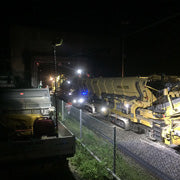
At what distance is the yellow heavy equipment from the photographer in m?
7.48

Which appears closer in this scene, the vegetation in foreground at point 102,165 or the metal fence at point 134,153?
the vegetation in foreground at point 102,165

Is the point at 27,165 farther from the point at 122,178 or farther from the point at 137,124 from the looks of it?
the point at 137,124

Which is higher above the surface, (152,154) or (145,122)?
(145,122)

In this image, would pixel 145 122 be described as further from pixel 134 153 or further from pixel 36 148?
pixel 36 148

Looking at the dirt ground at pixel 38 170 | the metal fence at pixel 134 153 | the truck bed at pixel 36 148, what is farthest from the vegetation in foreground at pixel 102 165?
the truck bed at pixel 36 148

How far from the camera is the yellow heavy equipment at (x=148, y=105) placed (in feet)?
24.5

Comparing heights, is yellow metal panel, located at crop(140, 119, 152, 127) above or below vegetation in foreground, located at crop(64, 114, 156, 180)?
above

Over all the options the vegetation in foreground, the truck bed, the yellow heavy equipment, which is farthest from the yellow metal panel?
the truck bed

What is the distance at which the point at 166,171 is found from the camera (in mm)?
5566

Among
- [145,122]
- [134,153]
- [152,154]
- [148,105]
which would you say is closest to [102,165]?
[134,153]

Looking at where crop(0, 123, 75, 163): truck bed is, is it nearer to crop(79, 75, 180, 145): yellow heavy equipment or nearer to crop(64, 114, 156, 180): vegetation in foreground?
crop(64, 114, 156, 180): vegetation in foreground

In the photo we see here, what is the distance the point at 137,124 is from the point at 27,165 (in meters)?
6.39

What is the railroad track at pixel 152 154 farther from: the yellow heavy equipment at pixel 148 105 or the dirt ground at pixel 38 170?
the dirt ground at pixel 38 170

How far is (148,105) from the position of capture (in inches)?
338
